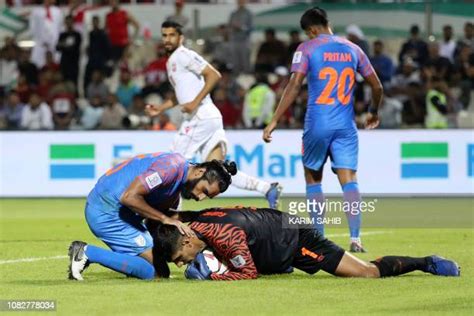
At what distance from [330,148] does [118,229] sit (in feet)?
9.87

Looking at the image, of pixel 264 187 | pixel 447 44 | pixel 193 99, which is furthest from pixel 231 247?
pixel 447 44

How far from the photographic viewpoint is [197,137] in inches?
612

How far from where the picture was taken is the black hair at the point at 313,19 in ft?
43.2

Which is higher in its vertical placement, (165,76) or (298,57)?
(298,57)

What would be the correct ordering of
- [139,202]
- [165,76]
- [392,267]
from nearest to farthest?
[139,202] < [392,267] < [165,76]

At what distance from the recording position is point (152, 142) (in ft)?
74.5

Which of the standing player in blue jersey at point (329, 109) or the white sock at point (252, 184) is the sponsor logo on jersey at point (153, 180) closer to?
the standing player in blue jersey at point (329, 109)

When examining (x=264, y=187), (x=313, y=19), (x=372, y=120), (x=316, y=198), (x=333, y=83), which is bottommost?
(x=264, y=187)

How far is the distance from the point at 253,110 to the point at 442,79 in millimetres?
3477

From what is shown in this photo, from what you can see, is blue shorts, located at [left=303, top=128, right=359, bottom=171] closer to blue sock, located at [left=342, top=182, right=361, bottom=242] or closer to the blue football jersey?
blue sock, located at [left=342, top=182, right=361, bottom=242]

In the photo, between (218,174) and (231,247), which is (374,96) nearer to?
(218,174)

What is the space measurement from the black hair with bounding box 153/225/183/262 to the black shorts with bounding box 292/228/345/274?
0.99 m

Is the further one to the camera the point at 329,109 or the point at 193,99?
the point at 193,99

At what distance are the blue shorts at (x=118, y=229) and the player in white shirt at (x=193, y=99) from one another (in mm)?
4145
